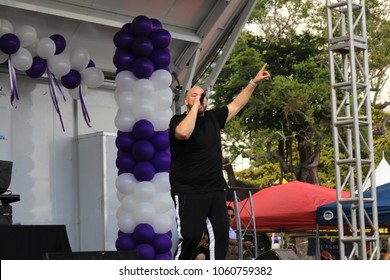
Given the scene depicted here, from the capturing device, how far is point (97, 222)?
902 centimetres

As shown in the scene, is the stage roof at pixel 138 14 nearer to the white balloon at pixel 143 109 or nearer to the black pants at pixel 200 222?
the white balloon at pixel 143 109

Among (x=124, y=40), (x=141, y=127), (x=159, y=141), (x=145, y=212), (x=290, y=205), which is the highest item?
(x=124, y=40)

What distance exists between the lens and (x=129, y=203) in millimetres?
7438

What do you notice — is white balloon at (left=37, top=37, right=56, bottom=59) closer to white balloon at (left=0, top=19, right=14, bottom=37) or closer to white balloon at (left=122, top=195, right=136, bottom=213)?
white balloon at (left=0, top=19, right=14, bottom=37)

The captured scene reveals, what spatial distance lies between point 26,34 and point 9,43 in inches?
9.9

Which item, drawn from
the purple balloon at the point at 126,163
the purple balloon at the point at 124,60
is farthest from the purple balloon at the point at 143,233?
the purple balloon at the point at 124,60

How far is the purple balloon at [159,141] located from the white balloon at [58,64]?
4.30 feet

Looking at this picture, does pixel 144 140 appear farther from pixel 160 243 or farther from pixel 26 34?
pixel 26 34

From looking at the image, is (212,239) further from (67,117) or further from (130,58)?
(67,117)

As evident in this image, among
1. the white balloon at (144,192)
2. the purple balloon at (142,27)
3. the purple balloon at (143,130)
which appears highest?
the purple balloon at (142,27)

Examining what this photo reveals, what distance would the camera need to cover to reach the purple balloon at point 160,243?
24.2ft

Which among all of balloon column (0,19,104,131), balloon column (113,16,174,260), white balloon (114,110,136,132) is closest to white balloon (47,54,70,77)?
balloon column (0,19,104,131)

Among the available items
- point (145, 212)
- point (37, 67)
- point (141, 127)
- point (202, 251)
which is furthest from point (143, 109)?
point (202, 251)

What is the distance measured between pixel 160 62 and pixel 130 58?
287 mm
